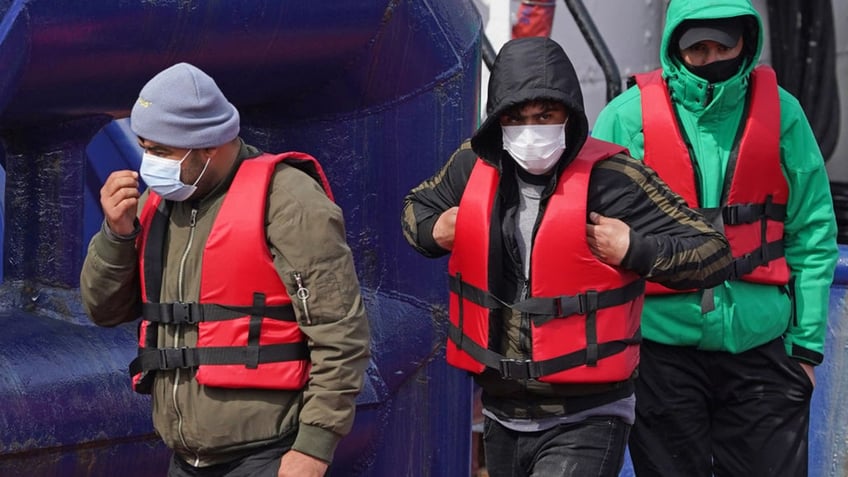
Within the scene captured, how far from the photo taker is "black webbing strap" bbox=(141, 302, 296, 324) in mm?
3066

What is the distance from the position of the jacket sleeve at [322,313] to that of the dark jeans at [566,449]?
517 mm

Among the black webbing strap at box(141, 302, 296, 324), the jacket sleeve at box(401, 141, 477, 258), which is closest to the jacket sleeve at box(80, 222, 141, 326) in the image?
the black webbing strap at box(141, 302, 296, 324)

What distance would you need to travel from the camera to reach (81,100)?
3.48 metres

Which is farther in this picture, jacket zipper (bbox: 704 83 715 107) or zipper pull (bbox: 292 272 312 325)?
jacket zipper (bbox: 704 83 715 107)

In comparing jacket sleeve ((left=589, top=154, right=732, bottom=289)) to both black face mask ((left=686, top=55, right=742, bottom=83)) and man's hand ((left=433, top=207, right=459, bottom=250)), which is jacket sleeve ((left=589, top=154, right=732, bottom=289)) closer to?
man's hand ((left=433, top=207, right=459, bottom=250))

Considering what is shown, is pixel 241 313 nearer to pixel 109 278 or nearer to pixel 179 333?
pixel 179 333

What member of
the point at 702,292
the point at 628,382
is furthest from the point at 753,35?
the point at 628,382

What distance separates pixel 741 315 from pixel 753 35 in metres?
0.77

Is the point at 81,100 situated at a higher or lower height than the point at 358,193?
higher

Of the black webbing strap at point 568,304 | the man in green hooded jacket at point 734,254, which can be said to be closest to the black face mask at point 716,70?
the man in green hooded jacket at point 734,254

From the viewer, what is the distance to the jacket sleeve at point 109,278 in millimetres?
3113

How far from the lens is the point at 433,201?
11.7 feet

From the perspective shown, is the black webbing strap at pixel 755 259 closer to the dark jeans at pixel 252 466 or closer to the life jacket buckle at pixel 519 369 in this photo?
the life jacket buckle at pixel 519 369

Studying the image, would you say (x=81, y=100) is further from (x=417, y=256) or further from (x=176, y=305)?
(x=417, y=256)
